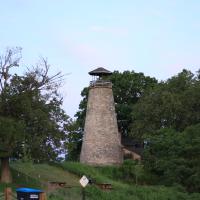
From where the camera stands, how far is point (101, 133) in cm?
5666

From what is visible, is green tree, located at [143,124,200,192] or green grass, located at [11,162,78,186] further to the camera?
green tree, located at [143,124,200,192]

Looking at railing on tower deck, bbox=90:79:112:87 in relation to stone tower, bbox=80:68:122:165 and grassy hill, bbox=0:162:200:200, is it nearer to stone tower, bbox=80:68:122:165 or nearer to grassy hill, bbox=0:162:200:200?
stone tower, bbox=80:68:122:165

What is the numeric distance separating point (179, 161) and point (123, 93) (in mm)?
28201

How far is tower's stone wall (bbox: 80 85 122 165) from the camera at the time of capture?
2218 inches

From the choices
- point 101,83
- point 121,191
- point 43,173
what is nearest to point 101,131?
point 101,83

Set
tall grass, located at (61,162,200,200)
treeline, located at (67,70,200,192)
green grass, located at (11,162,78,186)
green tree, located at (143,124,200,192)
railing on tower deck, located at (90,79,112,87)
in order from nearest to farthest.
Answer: tall grass, located at (61,162,200,200), green grass, located at (11,162,78,186), green tree, located at (143,124,200,192), treeline, located at (67,70,200,192), railing on tower deck, located at (90,79,112,87)

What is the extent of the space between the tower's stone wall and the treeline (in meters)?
1.87

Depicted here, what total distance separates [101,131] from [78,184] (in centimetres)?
1248

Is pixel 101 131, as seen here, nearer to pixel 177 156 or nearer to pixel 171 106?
pixel 171 106

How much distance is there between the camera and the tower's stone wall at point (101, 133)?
56.3 m

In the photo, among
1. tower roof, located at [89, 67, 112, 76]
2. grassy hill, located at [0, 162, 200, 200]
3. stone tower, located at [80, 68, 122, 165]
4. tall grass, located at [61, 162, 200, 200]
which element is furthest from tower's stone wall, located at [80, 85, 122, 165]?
tall grass, located at [61, 162, 200, 200]

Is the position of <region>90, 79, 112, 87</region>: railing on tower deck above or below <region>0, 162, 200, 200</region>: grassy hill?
above

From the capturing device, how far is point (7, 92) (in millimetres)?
38906

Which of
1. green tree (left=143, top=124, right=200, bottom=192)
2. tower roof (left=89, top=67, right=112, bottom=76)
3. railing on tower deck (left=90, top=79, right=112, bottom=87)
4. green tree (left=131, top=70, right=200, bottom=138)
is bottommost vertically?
green tree (left=143, top=124, right=200, bottom=192)
